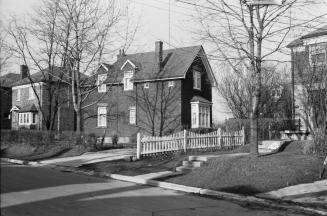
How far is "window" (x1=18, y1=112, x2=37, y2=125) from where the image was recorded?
49.1 meters

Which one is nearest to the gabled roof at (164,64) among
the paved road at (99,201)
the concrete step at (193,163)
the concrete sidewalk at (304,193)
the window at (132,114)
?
the window at (132,114)

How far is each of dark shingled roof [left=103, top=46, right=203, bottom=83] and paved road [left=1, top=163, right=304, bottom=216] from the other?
71.0 feet

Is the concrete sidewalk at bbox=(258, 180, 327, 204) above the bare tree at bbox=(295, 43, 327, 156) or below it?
below

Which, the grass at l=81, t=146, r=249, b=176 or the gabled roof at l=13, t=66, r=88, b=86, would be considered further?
the gabled roof at l=13, t=66, r=88, b=86

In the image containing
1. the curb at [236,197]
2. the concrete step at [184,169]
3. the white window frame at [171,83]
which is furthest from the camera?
the white window frame at [171,83]

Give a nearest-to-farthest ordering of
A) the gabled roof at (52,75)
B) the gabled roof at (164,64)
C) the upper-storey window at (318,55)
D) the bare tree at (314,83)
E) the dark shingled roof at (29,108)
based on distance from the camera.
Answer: the bare tree at (314,83) → the upper-storey window at (318,55) → the gabled roof at (52,75) → the gabled roof at (164,64) → the dark shingled roof at (29,108)

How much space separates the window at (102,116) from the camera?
41.1 m

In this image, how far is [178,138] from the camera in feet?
67.5

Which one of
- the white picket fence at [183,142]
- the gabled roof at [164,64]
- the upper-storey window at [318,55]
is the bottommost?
the white picket fence at [183,142]

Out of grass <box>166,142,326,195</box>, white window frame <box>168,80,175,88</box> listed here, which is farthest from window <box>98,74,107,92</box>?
grass <box>166,142,326,195</box>

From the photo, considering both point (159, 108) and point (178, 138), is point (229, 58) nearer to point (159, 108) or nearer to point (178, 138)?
point (178, 138)

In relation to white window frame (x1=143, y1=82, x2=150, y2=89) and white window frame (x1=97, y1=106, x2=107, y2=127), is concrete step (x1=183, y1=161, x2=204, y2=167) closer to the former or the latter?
white window frame (x1=143, y1=82, x2=150, y2=89)

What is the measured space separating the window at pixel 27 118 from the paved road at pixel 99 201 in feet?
120

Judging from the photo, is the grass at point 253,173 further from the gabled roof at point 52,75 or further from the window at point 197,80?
the window at point 197,80
